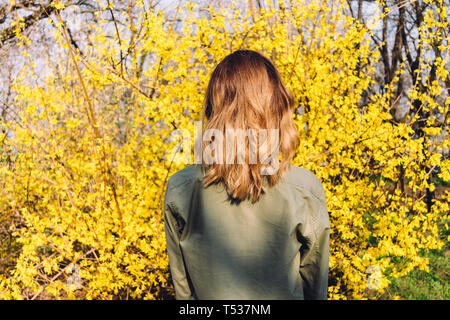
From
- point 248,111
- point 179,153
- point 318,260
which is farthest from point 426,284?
point 248,111

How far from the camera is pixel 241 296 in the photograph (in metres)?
1.10

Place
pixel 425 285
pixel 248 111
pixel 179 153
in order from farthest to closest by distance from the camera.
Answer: pixel 425 285 → pixel 179 153 → pixel 248 111

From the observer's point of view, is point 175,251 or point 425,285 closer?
point 175,251

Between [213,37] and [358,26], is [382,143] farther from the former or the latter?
[213,37]

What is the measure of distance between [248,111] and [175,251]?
1.87 feet

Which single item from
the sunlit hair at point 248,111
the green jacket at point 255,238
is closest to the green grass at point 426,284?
the green jacket at point 255,238

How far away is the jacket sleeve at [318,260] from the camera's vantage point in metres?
1.10

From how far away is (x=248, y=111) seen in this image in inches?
39.8

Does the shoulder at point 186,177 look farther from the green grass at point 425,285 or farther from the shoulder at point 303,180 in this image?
the green grass at point 425,285

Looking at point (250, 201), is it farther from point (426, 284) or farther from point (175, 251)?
point (426, 284)

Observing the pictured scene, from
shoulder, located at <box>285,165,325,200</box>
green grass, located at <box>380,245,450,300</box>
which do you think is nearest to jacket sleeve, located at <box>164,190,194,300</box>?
shoulder, located at <box>285,165,325,200</box>

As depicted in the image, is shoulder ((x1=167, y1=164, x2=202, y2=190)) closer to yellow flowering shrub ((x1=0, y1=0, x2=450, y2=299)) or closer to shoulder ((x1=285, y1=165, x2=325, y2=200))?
shoulder ((x1=285, y1=165, x2=325, y2=200))
